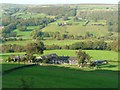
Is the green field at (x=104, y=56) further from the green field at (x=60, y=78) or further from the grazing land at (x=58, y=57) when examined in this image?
the green field at (x=60, y=78)

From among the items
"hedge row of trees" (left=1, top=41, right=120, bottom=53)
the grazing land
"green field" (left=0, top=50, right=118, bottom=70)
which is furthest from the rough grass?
"green field" (left=0, top=50, right=118, bottom=70)

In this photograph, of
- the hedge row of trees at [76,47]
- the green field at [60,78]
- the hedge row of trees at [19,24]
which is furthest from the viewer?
the hedge row of trees at [19,24]

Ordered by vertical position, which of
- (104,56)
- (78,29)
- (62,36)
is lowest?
(104,56)

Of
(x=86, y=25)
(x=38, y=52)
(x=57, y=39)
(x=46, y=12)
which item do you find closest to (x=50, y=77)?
(x=38, y=52)

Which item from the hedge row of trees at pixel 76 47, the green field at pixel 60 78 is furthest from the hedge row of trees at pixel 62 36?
the green field at pixel 60 78

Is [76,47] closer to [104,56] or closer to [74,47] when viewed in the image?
[74,47]

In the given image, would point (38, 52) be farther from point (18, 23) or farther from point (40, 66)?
point (18, 23)

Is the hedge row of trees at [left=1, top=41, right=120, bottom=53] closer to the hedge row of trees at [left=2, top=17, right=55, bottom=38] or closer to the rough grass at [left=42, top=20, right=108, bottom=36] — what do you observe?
the hedge row of trees at [left=2, top=17, right=55, bottom=38]

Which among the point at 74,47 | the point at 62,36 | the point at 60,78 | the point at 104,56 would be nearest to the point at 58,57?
the point at 104,56
